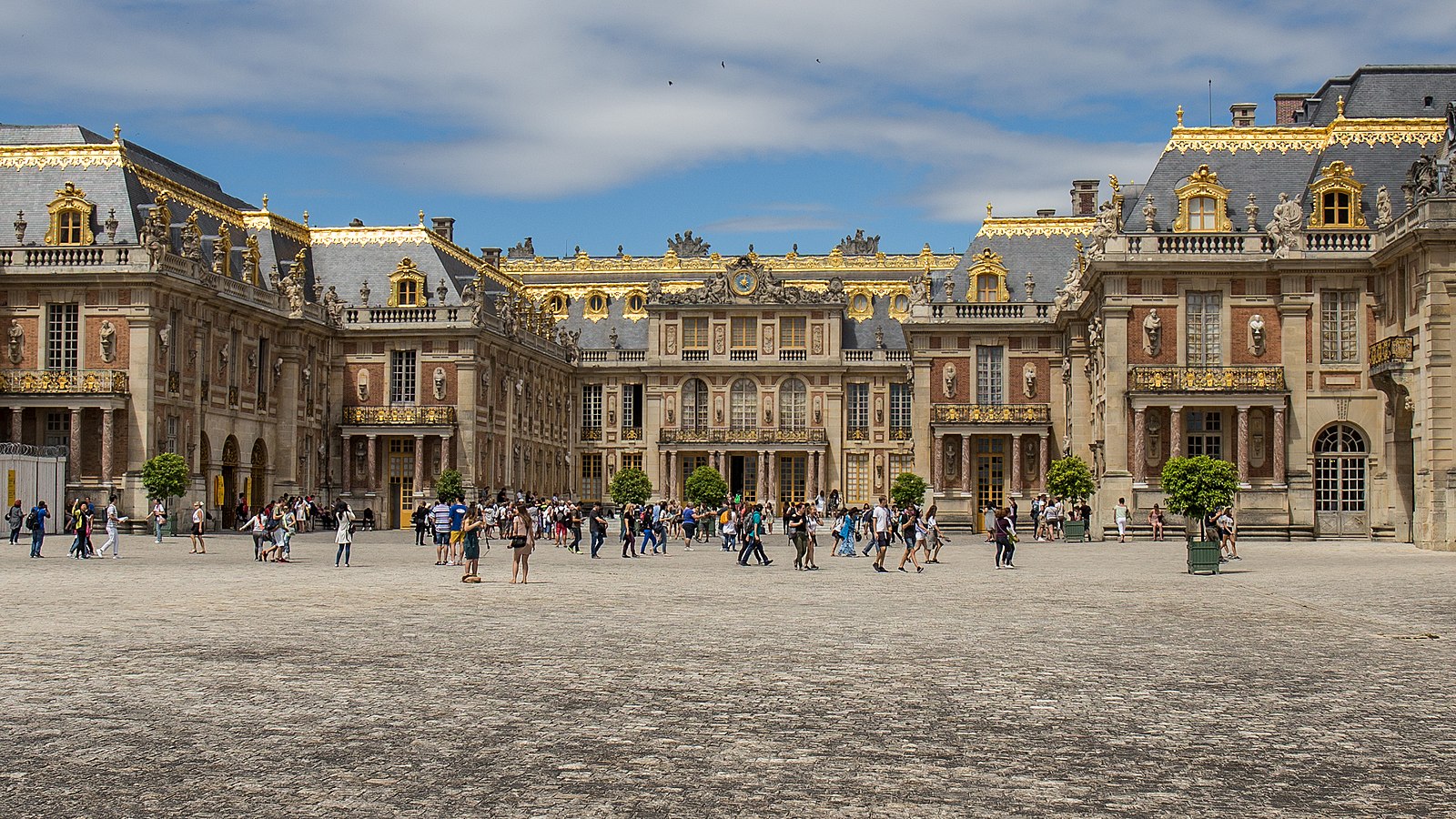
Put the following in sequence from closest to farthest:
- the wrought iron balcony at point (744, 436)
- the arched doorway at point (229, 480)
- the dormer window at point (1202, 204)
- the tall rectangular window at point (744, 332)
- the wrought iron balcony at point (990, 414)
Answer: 1. the dormer window at point (1202, 204)
2. the arched doorway at point (229, 480)
3. the wrought iron balcony at point (990, 414)
4. the wrought iron balcony at point (744, 436)
5. the tall rectangular window at point (744, 332)

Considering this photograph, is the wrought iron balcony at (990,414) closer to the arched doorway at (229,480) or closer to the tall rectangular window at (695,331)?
the tall rectangular window at (695,331)

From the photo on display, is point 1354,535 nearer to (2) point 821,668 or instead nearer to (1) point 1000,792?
(2) point 821,668

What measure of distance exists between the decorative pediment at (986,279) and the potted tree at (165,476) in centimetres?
3086

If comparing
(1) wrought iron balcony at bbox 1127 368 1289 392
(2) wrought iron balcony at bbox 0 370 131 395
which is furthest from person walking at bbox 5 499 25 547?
(1) wrought iron balcony at bbox 1127 368 1289 392

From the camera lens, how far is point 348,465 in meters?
61.3

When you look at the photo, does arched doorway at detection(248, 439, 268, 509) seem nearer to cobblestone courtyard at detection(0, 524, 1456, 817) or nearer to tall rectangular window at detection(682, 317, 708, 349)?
tall rectangular window at detection(682, 317, 708, 349)

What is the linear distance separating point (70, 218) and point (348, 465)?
670 inches

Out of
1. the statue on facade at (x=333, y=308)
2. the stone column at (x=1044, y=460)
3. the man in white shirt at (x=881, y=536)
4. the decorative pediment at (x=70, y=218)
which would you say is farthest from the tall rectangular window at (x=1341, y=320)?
the statue on facade at (x=333, y=308)

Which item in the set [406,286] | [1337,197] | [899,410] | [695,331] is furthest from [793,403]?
[1337,197]

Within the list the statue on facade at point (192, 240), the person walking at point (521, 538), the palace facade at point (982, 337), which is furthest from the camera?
the statue on facade at point (192, 240)

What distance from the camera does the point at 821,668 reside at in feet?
45.6

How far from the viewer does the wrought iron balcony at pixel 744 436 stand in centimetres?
7844

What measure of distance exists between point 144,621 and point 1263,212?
36.6 metres

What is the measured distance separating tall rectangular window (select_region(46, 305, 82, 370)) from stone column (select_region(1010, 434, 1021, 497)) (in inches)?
1302
